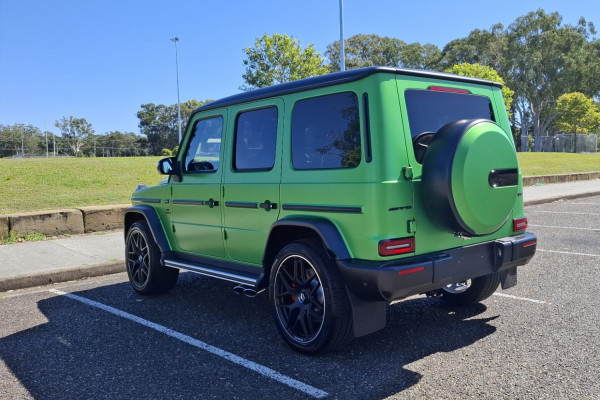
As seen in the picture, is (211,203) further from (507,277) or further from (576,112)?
(576,112)

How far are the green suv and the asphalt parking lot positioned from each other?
0.34 metres

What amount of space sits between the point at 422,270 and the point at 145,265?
3.39 meters

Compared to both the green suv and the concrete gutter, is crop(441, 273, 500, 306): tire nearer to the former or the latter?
the green suv

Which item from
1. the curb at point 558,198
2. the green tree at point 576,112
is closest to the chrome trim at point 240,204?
the curb at point 558,198

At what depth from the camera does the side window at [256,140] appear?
4.33 m

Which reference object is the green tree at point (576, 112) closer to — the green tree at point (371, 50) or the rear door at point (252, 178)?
the green tree at point (371, 50)

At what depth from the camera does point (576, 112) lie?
179 feet

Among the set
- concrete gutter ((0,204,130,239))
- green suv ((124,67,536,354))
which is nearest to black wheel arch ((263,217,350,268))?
green suv ((124,67,536,354))

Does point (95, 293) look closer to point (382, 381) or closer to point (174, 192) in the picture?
point (174, 192)

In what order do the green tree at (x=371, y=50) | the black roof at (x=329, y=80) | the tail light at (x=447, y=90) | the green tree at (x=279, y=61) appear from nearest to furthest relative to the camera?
the black roof at (x=329, y=80), the tail light at (x=447, y=90), the green tree at (x=279, y=61), the green tree at (x=371, y=50)

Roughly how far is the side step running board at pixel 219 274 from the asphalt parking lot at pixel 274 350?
0.45 meters

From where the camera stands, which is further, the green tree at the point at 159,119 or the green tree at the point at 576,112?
the green tree at the point at 159,119

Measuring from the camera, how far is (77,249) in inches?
311

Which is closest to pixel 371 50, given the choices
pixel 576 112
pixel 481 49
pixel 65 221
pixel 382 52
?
pixel 382 52
